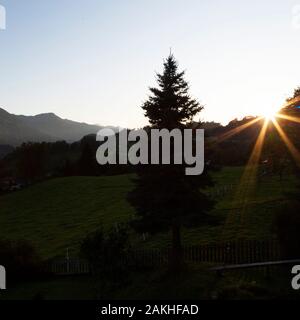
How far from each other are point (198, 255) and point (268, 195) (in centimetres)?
2361

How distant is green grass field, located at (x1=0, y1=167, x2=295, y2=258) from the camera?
33.7m

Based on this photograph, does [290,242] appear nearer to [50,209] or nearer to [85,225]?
[85,225]

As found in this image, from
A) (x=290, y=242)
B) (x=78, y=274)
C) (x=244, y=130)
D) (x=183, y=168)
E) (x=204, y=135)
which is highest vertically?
(x=244, y=130)

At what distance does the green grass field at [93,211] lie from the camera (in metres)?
33.7

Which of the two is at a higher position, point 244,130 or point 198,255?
point 244,130

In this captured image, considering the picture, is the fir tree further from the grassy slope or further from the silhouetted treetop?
the grassy slope

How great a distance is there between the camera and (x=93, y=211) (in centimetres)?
5612

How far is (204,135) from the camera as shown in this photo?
23016mm

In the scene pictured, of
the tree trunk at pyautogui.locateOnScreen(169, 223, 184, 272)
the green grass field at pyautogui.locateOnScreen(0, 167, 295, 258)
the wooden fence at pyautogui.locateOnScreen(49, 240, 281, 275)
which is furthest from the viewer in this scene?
the green grass field at pyautogui.locateOnScreen(0, 167, 295, 258)

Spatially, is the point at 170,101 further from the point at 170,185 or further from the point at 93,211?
the point at 93,211

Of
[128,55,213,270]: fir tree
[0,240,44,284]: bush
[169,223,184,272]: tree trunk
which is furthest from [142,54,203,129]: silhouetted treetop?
[0,240,44,284]: bush

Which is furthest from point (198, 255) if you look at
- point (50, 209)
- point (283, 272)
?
point (50, 209)

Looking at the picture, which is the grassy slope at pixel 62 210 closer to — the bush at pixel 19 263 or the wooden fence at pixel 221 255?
the bush at pixel 19 263

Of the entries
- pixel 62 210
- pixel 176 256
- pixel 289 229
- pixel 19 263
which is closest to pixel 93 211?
pixel 62 210
